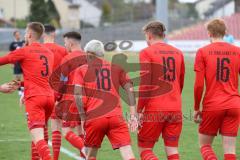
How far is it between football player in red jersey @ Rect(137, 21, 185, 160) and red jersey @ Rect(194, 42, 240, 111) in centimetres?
34

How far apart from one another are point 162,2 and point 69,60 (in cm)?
2227

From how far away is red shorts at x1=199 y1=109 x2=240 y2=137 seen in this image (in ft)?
29.2

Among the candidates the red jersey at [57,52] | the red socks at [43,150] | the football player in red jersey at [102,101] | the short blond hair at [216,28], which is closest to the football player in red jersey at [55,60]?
the red jersey at [57,52]

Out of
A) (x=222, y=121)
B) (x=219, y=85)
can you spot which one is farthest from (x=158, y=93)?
(x=222, y=121)

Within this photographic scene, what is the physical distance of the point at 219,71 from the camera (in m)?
8.82

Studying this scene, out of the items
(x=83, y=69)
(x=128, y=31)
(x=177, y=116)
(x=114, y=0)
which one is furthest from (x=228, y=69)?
(x=114, y=0)

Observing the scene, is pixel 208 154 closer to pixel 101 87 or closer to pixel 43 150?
pixel 101 87

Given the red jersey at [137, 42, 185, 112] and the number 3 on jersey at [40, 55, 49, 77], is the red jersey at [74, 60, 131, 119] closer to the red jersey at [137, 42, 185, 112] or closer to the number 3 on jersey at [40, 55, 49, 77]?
the red jersey at [137, 42, 185, 112]

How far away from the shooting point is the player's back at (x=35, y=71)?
31.6 feet

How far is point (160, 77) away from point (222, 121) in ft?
3.38

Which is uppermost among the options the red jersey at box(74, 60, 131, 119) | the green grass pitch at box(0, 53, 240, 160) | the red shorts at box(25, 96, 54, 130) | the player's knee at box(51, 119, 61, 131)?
the red jersey at box(74, 60, 131, 119)

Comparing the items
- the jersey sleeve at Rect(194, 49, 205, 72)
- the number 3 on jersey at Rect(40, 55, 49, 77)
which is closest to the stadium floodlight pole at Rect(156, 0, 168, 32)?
the number 3 on jersey at Rect(40, 55, 49, 77)

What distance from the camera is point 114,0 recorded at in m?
109

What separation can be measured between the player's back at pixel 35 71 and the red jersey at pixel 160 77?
159 centimetres
